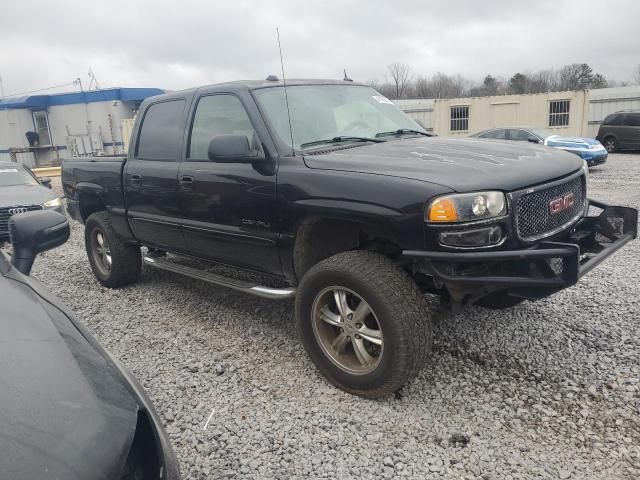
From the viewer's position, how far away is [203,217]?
402 centimetres

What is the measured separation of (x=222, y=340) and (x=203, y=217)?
0.98 metres

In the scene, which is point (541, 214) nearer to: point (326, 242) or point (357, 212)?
point (357, 212)

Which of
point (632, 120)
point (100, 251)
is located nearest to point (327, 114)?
point (100, 251)

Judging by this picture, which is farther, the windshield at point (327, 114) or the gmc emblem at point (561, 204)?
the windshield at point (327, 114)

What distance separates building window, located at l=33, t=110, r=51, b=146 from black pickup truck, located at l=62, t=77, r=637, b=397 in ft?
92.8

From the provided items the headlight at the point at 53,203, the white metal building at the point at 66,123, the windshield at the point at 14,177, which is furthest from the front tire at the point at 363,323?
the white metal building at the point at 66,123

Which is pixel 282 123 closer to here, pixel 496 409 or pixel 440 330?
pixel 440 330

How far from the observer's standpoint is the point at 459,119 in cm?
2667

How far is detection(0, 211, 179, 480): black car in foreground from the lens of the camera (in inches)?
51.3

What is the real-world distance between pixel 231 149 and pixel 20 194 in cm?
697

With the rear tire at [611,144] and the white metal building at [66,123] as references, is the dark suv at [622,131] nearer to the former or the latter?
the rear tire at [611,144]

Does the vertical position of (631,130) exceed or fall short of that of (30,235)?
it falls short

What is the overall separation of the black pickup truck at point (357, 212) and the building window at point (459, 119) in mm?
23554

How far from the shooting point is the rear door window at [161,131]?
4.38 metres
